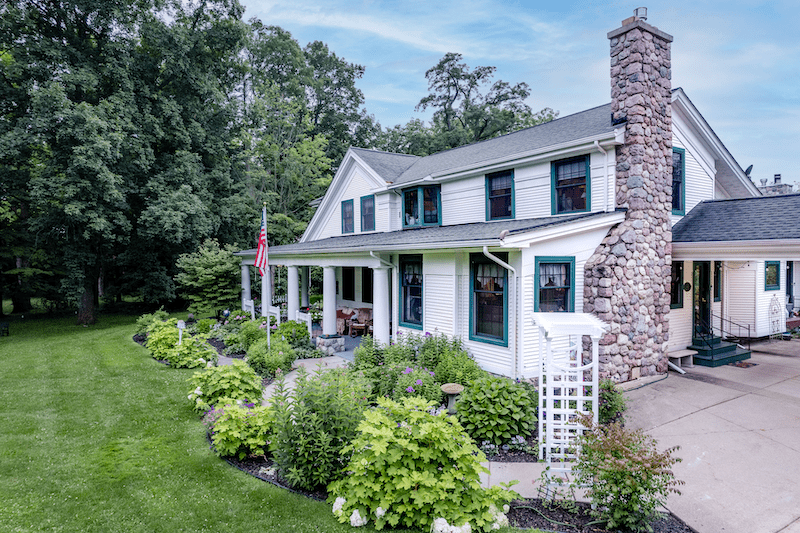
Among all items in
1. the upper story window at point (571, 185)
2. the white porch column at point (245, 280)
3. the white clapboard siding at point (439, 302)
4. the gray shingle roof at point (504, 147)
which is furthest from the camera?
the white porch column at point (245, 280)

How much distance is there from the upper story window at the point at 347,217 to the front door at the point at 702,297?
39.1ft

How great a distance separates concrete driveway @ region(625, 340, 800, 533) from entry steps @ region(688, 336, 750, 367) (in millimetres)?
287

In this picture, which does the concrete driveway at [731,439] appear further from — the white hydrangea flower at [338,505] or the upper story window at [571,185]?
the upper story window at [571,185]

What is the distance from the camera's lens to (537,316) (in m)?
6.33

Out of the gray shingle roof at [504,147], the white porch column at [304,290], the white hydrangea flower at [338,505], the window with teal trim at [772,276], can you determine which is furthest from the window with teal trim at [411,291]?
the window with teal trim at [772,276]

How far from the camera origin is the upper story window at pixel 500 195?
1154cm

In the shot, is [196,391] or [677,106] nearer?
[196,391]

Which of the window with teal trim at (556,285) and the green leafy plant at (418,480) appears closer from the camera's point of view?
the green leafy plant at (418,480)

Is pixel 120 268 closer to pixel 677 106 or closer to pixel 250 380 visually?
pixel 250 380

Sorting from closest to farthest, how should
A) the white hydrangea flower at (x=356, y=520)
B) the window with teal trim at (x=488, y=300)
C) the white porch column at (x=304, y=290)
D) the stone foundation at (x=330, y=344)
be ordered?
1. the white hydrangea flower at (x=356, y=520)
2. the window with teal trim at (x=488, y=300)
3. the stone foundation at (x=330, y=344)
4. the white porch column at (x=304, y=290)

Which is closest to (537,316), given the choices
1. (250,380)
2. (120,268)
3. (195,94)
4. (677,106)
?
(250,380)

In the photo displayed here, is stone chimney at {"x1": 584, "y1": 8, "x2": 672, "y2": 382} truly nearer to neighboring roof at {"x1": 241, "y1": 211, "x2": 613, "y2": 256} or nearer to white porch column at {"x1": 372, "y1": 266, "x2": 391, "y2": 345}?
neighboring roof at {"x1": 241, "y1": 211, "x2": 613, "y2": 256}

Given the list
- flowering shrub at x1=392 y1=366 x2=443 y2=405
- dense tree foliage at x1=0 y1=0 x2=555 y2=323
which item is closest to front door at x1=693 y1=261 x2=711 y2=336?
flowering shrub at x1=392 y1=366 x2=443 y2=405

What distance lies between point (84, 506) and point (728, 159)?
1556cm
